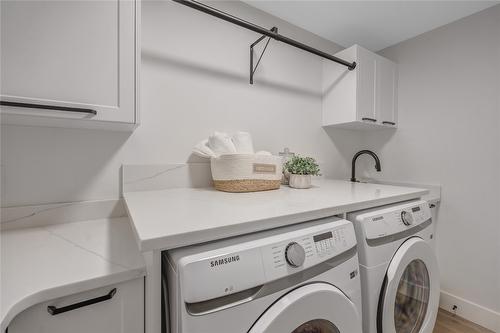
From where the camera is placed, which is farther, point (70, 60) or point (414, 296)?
point (414, 296)

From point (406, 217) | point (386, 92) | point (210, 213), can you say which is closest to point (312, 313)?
point (210, 213)

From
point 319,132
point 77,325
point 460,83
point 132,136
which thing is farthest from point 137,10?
point 460,83

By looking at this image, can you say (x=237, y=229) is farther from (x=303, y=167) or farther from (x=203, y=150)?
(x=303, y=167)

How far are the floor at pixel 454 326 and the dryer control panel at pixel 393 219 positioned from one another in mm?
973

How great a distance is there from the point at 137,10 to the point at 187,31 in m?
0.51

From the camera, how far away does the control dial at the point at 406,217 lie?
112cm

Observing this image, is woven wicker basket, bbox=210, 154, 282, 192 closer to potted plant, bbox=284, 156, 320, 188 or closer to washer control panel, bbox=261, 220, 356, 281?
potted plant, bbox=284, 156, 320, 188

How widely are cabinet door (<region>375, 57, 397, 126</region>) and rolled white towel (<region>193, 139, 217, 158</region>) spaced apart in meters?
1.53

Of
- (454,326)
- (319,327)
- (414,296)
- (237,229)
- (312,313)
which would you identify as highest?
(237,229)

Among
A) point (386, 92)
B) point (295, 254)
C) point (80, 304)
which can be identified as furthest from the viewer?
point (386, 92)

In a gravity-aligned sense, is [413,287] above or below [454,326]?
above

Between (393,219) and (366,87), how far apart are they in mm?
1236

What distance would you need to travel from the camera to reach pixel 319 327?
0.80 m

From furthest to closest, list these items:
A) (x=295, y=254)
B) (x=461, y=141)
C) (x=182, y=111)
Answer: (x=461, y=141), (x=182, y=111), (x=295, y=254)
